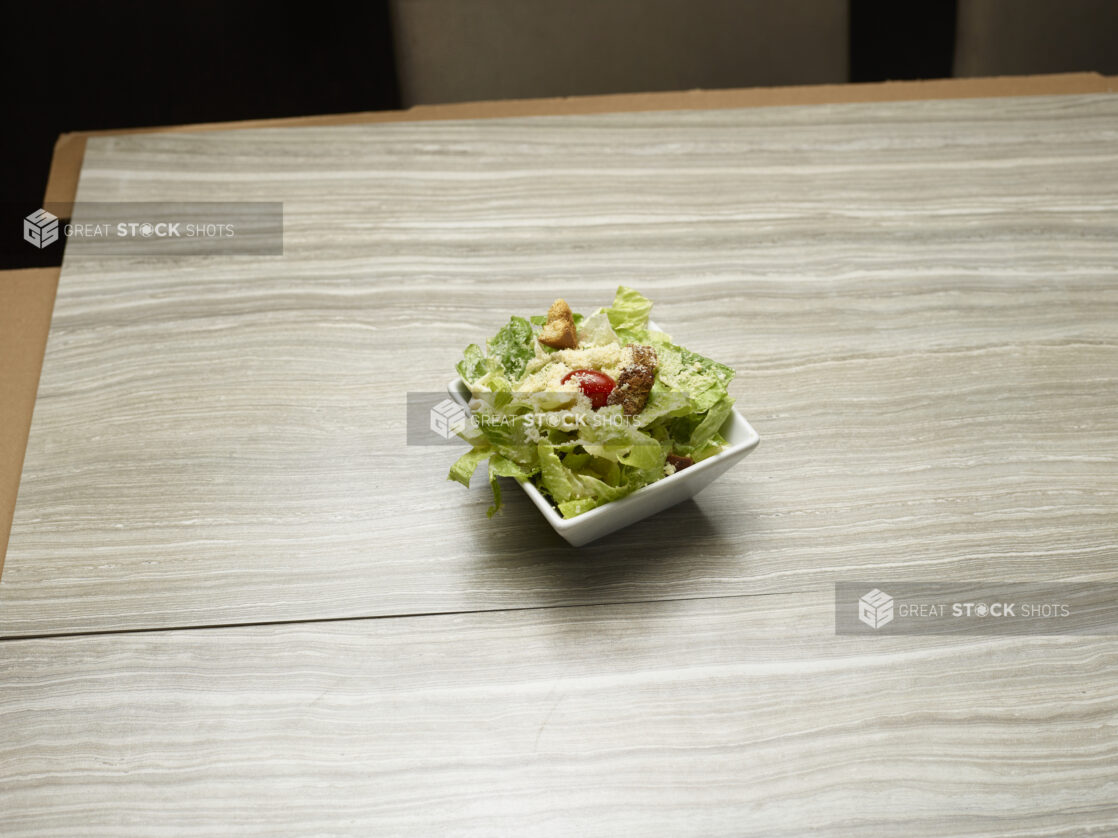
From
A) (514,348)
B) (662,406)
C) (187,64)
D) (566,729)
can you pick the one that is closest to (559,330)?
(514,348)

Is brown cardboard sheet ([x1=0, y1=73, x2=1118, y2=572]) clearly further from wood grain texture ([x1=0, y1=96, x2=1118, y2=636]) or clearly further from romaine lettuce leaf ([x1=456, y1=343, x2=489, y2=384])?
romaine lettuce leaf ([x1=456, y1=343, x2=489, y2=384])

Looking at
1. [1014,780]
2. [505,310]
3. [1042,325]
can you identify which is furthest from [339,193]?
[1014,780]

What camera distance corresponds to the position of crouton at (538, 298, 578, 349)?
1.15 metres

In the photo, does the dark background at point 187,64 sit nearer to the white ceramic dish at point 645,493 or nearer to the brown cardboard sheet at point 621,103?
the brown cardboard sheet at point 621,103

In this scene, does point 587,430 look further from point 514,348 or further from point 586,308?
point 586,308

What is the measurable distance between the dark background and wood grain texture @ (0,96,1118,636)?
1023 millimetres

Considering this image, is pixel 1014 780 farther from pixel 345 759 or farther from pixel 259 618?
pixel 259 618

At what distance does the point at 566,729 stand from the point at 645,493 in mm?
260

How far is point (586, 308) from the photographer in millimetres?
1400

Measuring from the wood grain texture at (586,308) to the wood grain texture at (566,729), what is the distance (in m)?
0.05

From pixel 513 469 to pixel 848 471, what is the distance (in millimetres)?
441

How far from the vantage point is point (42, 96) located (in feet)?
8.70

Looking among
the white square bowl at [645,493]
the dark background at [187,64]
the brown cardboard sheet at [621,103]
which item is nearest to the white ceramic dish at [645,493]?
the white square bowl at [645,493]

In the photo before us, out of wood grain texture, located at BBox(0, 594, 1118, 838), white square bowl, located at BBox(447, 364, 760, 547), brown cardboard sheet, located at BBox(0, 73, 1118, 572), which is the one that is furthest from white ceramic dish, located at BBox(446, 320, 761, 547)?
brown cardboard sheet, located at BBox(0, 73, 1118, 572)
